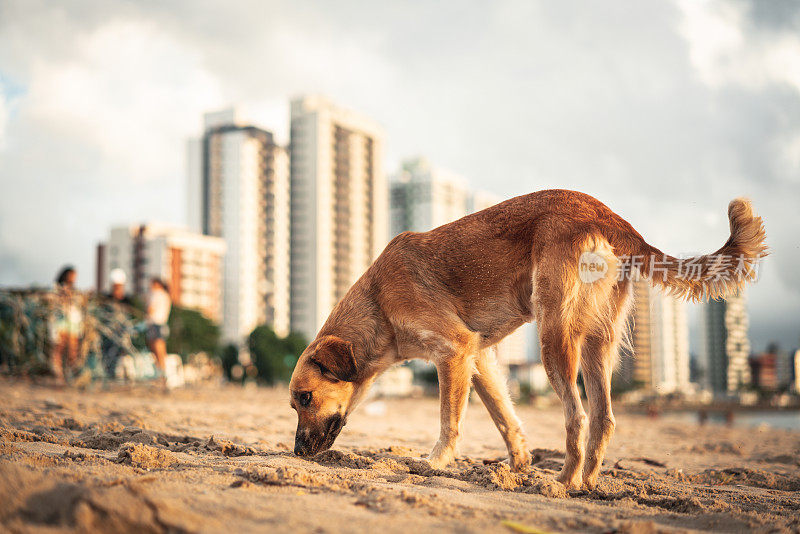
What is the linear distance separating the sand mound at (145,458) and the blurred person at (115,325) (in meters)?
12.0

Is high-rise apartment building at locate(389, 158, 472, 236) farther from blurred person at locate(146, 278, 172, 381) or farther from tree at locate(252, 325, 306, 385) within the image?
blurred person at locate(146, 278, 172, 381)

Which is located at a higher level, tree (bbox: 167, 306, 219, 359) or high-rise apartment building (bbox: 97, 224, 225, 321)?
high-rise apartment building (bbox: 97, 224, 225, 321)

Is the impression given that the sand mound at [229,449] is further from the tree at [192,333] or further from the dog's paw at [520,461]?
the tree at [192,333]

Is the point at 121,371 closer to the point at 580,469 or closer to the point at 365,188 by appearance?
the point at 580,469

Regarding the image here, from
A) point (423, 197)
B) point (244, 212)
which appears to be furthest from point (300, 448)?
point (423, 197)

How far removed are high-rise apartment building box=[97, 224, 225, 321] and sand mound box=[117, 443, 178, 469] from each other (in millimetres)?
105745

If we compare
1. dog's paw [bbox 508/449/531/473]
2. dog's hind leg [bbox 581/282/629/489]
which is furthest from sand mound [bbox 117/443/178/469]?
dog's hind leg [bbox 581/282/629/489]

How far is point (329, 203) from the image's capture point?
393 feet

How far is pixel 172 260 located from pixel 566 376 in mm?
108745

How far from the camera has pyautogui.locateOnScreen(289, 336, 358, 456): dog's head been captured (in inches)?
209

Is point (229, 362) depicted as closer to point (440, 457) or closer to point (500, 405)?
point (500, 405)

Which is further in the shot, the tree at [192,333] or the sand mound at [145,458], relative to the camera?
the tree at [192,333]

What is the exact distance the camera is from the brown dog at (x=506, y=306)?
466 cm

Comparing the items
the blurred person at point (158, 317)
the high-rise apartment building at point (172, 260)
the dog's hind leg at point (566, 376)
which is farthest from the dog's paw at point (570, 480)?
the high-rise apartment building at point (172, 260)
